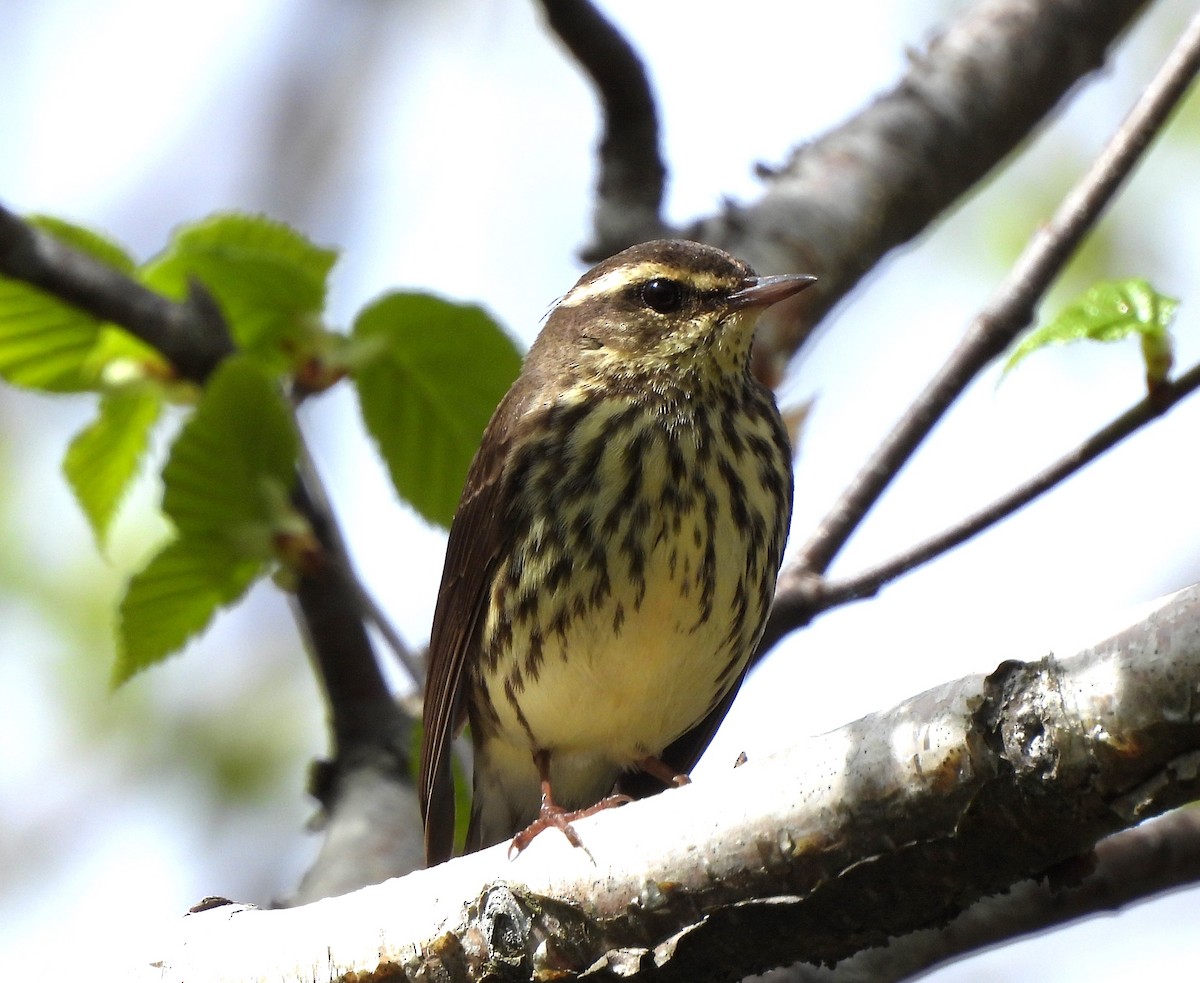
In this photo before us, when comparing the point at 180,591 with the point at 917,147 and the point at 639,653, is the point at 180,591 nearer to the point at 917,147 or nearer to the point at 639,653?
the point at 639,653

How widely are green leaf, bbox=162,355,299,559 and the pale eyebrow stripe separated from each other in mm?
1110

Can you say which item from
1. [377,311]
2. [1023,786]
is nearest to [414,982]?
[1023,786]

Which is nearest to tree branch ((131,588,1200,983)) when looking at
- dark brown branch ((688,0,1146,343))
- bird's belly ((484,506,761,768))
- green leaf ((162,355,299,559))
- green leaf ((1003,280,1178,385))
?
green leaf ((1003,280,1178,385))

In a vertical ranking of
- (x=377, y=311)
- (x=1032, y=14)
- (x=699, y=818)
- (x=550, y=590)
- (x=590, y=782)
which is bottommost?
(x=699, y=818)

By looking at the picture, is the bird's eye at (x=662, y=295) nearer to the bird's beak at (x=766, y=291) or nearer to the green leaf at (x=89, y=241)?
the bird's beak at (x=766, y=291)

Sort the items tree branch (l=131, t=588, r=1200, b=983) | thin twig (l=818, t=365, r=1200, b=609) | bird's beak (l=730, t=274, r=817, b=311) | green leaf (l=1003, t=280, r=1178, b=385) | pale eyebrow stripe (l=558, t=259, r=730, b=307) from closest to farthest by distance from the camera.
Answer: tree branch (l=131, t=588, r=1200, b=983), green leaf (l=1003, t=280, r=1178, b=385), thin twig (l=818, t=365, r=1200, b=609), bird's beak (l=730, t=274, r=817, b=311), pale eyebrow stripe (l=558, t=259, r=730, b=307)

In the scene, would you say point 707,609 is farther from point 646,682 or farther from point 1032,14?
point 1032,14

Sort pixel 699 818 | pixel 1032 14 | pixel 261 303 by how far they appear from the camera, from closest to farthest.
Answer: pixel 699 818, pixel 261 303, pixel 1032 14

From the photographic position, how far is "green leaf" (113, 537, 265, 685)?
4.19 metres

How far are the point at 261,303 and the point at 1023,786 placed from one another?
9.83 feet

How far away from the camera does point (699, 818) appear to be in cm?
252

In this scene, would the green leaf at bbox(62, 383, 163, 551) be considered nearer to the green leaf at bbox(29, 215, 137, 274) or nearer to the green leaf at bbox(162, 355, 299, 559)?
the green leaf at bbox(29, 215, 137, 274)

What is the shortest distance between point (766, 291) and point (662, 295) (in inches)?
14.5

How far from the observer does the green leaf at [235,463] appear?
13.6 feet
